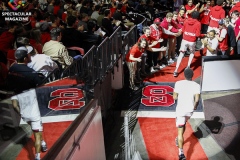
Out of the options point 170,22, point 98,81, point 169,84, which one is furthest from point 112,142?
point 170,22

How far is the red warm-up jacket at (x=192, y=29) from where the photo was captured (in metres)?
7.92

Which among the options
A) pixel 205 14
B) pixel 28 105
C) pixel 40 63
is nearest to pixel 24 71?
pixel 40 63

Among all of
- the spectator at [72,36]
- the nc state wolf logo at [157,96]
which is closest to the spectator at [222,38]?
the nc state wolf logo at [157,96]

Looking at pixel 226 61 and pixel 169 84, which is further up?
pixel 226 61

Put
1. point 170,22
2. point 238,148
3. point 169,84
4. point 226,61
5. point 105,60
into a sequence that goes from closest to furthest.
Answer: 1. point 238,148
2. point 105,60
3. point 226,61
4. point 169,84
5. point 170,22

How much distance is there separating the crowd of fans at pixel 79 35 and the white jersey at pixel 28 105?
91 cm

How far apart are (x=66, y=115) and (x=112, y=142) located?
6.84ft

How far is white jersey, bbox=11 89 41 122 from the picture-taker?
319 centimetres

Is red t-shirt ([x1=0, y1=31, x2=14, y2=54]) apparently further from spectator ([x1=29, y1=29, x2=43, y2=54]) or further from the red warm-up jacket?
the red warm-up jacket

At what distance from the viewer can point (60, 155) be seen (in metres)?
2.49

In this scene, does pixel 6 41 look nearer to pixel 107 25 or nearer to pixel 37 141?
pixel 107 25

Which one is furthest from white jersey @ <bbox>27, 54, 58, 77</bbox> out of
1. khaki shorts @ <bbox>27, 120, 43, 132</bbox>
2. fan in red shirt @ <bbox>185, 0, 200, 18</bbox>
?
fan in red shirt @ <bbox>185, 0, 200, 18</bbox>

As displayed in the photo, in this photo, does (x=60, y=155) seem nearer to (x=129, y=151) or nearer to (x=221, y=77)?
(x=129, y=151)

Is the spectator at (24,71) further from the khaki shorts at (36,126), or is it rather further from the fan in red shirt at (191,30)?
the fan in red shirt at (191,30)
